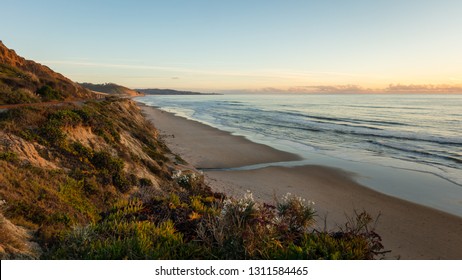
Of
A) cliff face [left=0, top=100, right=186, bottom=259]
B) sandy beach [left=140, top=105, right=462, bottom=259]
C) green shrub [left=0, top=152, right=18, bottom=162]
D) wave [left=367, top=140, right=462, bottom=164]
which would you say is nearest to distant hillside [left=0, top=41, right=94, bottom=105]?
cliff face [left=0, top=100, right=186, bottom=259]

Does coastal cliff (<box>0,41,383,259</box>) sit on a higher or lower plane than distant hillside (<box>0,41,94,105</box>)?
lower

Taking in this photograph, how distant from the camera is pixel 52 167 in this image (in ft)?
31.9

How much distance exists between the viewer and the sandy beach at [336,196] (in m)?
10.2

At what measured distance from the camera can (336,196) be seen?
15359 millimetres

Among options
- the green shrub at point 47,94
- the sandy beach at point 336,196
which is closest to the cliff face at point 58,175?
the sandy beach at point 336,196

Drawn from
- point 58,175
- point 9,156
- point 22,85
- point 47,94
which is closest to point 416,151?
point 58,175

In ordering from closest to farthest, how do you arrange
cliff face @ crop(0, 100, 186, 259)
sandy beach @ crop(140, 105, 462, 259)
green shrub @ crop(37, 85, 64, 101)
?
cliff face @ crop(0, 100, 186, 259) < sandy beach @ crop(140, 105, 462, 259) < green shrub @ crop(37, 85, 64, 101)

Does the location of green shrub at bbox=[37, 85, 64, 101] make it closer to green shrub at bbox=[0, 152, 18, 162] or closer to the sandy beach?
the sandy beach

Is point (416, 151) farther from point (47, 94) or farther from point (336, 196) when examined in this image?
point (47, 94)

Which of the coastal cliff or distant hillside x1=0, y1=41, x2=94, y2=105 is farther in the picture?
distant hillside x1=0, y1=41, x2=94, y2=105

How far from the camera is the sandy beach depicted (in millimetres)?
10234

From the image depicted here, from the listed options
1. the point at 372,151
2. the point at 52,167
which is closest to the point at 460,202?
the point at 372,151

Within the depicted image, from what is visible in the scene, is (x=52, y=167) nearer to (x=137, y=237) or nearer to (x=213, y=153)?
(x=137, y=237)
